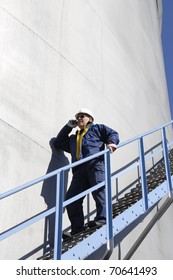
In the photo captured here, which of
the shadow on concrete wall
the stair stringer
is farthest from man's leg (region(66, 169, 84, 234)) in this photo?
the stair stringer

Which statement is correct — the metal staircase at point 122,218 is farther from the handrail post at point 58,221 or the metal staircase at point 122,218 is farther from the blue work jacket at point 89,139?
the blue work jacket at point 89,139

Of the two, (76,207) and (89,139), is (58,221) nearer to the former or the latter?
(76,207)

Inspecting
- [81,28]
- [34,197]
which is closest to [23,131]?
[34,197]

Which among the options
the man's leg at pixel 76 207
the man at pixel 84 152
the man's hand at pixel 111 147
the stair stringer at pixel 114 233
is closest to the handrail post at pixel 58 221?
the stair stringer at pixel 114 233

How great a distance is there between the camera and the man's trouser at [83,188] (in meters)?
5.90

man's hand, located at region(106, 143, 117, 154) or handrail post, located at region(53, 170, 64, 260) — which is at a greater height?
man's hand, located at region(106, 143, 117, 154)

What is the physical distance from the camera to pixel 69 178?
6680 millimetres

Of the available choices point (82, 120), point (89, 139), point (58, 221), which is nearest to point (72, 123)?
point (82, 120)

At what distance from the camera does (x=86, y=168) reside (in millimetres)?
6266

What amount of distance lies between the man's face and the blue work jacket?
0.33 ft

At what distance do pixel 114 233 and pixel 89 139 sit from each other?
1452 mm

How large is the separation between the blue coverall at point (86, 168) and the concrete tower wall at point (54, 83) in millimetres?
214

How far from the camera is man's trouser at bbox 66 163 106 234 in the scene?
590 cm

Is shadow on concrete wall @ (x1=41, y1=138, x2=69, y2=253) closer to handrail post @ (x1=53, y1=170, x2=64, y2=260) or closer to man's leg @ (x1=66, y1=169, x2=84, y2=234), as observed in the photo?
man's leg @ (x1=66, y1=169, x2=84, y2=234)
